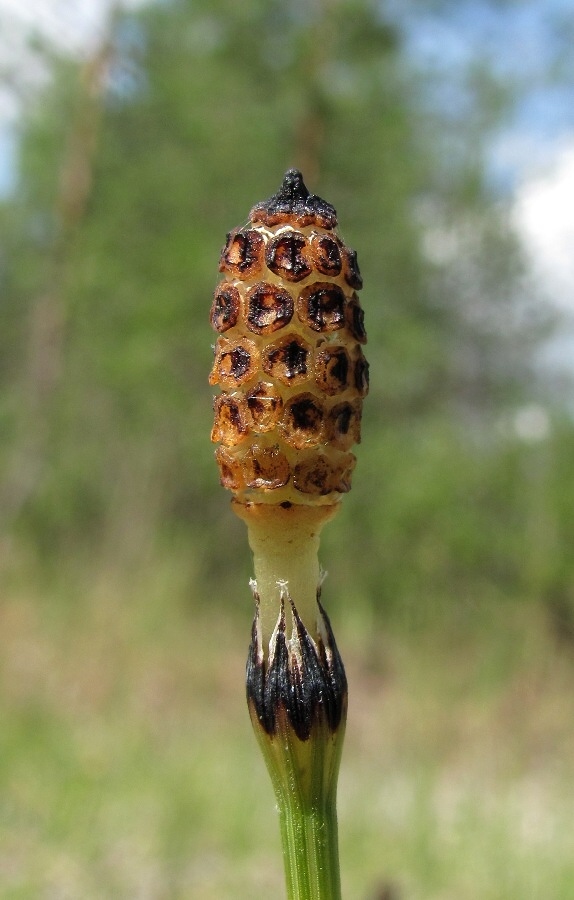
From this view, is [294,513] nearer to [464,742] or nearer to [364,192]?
[464,742]

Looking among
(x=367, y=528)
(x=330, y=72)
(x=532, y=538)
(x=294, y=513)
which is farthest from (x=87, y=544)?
(x=294, y=513)

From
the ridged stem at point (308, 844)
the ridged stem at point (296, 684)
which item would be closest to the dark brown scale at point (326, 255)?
the ridged stem at point (296, 684)

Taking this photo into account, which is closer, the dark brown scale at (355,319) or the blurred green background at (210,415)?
the dark brown scale at (355,319)

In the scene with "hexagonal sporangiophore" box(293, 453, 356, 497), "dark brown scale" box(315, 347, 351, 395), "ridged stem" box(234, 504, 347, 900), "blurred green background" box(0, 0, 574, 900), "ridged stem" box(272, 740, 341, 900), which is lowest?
"ridged stem" box(272, 740, 341, 900)

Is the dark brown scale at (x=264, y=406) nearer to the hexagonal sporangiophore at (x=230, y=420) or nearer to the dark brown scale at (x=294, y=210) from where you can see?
the hexagonal sporangiophore at (x=230, y=420)

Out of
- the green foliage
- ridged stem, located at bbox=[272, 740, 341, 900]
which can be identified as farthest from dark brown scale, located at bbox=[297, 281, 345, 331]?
the green foliage

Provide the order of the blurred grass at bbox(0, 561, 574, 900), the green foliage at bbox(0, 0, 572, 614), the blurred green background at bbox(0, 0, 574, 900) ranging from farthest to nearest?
1. the green foliage at bbox(0, 0, 572, 614)
2. the blurred green background at bbox(0, 0, 574, 900)
3. the blurred grass at bbox(0, 561, 574, 900)

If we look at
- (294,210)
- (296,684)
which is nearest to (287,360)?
(294,210)

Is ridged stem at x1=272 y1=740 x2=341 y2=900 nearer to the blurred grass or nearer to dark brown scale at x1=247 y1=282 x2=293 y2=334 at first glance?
dark brown scale at x1=247 y1=282 x2=293 y2=334
